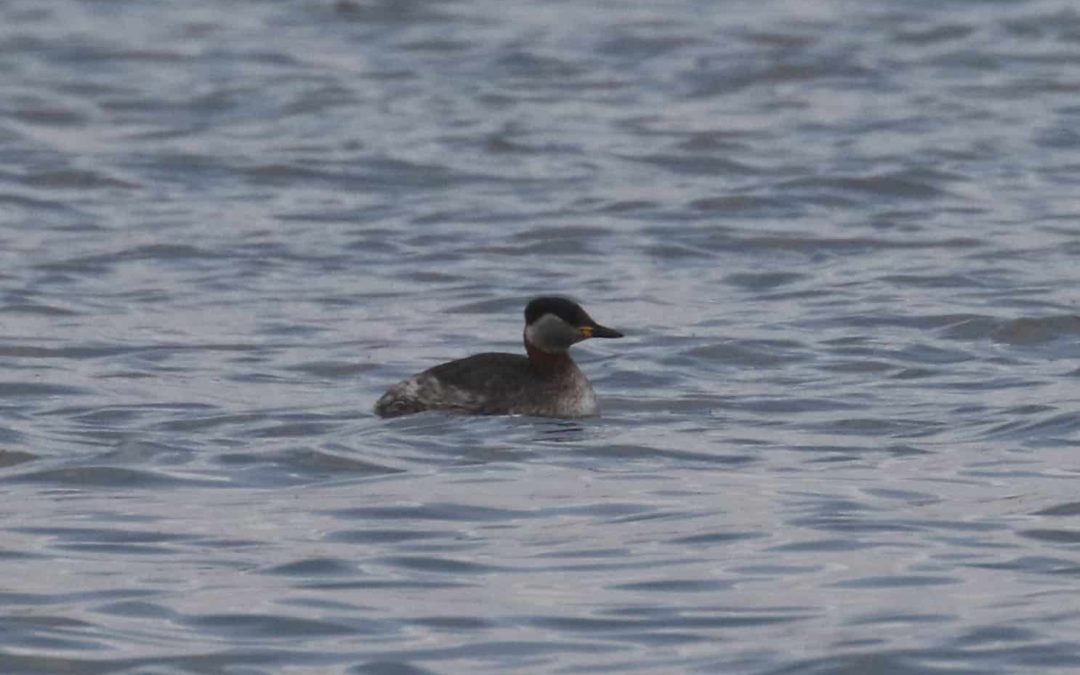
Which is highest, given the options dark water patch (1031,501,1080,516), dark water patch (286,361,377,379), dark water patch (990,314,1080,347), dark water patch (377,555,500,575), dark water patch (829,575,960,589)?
dark water patch (377,555,500,575)

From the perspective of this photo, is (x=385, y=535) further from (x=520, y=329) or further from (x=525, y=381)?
(x=520, y=329)

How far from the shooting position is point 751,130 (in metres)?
25.1

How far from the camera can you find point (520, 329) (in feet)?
55.6

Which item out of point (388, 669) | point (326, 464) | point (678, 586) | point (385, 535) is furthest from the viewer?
point (326, 464)

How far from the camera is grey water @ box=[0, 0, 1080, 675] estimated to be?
9469mm

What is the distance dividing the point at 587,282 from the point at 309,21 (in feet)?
47.5

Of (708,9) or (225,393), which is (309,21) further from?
(225,393)

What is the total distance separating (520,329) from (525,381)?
3130 mm

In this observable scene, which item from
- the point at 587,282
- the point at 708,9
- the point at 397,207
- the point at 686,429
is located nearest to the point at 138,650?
the point at 686,429

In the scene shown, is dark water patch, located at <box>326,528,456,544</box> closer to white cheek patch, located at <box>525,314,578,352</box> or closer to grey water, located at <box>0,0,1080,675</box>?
grey water, located at <box>0,0,1080,675</box>

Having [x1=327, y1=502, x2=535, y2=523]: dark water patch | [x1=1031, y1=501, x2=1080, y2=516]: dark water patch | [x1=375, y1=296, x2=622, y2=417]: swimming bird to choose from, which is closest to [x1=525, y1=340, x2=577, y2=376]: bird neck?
[x1=375, y1=296, x2=622, y2=417]: swimming bird

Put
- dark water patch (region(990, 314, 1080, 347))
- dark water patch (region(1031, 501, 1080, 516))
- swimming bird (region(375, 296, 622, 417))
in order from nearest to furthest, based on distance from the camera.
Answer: dark water patch (region(1031, 501, 1080, 516))
swimming bird (region(375, 296, 622, 417))
dark water patch (region(990, 314, 1080, 347))

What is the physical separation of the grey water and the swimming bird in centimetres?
25

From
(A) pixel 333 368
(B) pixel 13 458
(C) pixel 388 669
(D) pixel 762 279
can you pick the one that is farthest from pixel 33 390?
(C) pixel 388 669
